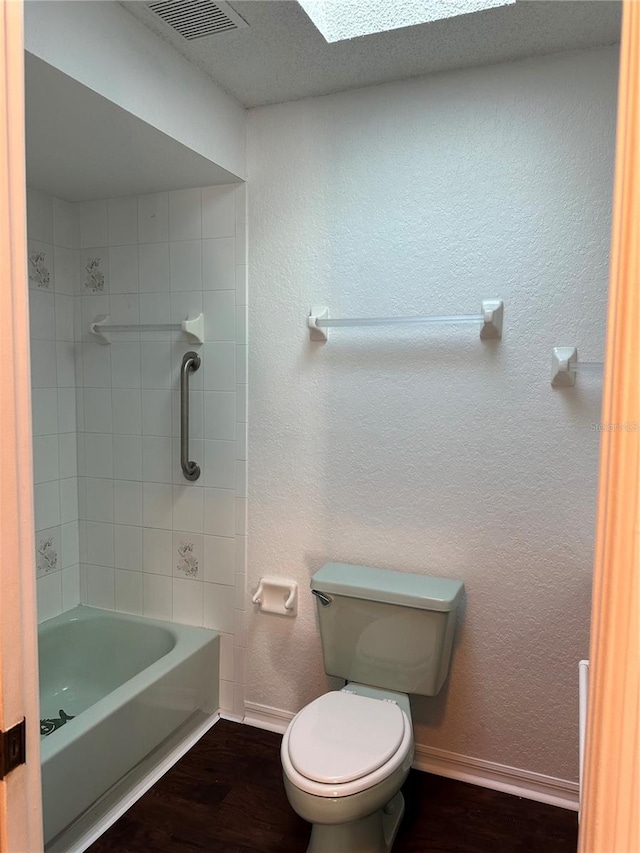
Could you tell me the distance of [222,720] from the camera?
2.46 m

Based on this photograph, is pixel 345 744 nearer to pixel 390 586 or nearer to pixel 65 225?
pixel 390 586

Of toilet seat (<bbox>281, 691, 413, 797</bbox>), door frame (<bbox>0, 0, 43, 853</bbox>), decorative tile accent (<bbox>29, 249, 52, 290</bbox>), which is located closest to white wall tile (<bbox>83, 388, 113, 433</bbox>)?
decorative tile accent (<bbox>29, 249, 52, 290</bbox>)

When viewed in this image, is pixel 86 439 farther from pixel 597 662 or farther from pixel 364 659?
pixel 597 662

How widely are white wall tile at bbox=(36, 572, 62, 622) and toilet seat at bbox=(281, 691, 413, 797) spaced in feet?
4.27

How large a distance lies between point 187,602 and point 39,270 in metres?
1.49

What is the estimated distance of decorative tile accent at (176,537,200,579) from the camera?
97.7 inches

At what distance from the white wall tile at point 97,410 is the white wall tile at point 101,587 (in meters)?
0.62

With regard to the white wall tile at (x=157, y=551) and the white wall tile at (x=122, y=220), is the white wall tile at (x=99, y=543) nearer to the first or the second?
the white wall tile at (x=157, y=551)

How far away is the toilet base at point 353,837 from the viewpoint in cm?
168

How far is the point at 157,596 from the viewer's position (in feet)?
8.41

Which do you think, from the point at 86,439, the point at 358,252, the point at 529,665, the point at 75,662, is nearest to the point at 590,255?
the point at 358,252

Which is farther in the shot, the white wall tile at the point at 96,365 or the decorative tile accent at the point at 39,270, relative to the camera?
the white wall tile at the point at 96,365

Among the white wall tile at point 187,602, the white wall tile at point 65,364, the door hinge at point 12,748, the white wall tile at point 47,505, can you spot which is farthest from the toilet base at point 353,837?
the white wall tile at point 65,364

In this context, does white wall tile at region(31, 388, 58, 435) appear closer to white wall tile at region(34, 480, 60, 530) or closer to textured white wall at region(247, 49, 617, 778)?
white wall tile at region(34, 480, 60, 530)
